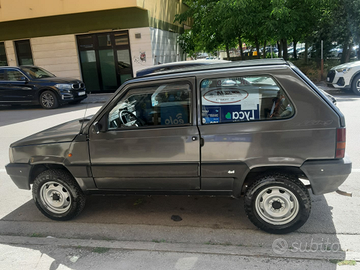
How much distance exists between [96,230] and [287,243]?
213cm

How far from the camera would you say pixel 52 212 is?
3914 mm

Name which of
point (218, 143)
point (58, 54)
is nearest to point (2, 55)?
point (58, 54)

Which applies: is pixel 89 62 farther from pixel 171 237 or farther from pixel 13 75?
pixel 171 237

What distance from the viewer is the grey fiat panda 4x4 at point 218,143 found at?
10.3ft

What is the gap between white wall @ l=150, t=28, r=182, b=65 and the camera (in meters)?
16.5

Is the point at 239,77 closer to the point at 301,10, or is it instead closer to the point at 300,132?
the point at 300,132

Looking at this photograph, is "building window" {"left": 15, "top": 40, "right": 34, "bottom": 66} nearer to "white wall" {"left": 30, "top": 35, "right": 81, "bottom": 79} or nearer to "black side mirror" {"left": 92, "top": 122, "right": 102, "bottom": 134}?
"white wall" {"left": 30, "top": 35, "right": 81, "bottom": 79}

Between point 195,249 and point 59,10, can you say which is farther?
point 59,10

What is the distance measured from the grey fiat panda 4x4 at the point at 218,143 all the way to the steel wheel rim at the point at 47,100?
9.84m

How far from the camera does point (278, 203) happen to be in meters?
3.29

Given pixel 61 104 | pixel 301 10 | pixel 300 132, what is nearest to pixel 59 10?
pixel 61 104

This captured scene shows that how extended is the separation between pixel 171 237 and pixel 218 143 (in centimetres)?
116

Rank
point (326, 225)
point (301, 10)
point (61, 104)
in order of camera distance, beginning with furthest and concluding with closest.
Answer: point (301, 10) → point (61, 104) → point (326, 225)

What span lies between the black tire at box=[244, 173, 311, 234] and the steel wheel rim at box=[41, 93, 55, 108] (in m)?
11.4
